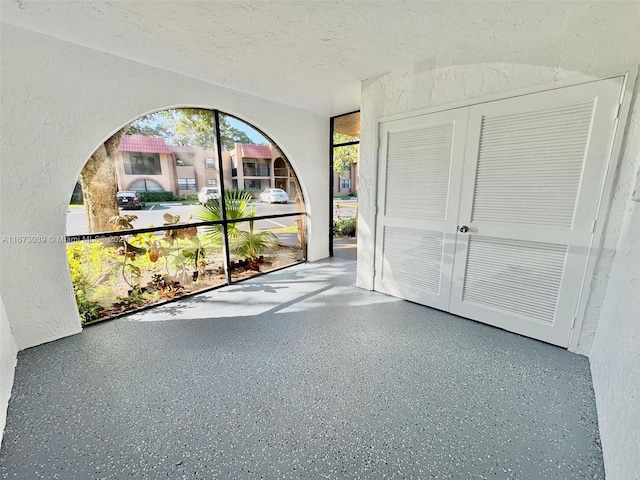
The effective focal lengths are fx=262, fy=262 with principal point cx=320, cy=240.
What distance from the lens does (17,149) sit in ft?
6.58

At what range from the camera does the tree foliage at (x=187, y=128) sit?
109 inches

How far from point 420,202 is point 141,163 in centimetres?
303

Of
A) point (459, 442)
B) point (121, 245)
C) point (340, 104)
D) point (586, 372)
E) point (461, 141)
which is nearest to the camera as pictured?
point (459, 442)

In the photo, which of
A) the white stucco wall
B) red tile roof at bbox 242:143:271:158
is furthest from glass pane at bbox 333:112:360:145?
the white stucco wall

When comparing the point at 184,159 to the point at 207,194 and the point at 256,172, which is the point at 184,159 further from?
the point at 256,172

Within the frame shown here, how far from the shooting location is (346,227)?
710 centimetres

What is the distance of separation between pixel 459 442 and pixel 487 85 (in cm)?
267

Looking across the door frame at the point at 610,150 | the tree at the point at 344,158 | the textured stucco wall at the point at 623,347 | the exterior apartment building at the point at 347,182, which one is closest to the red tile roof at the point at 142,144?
the door frame at the point at 610,150

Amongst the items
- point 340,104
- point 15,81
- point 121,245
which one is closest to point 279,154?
point 340,104

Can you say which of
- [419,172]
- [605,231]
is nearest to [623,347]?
[605,231]

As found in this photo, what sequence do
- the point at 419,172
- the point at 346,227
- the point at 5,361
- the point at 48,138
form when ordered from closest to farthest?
the point at 5,361 < the point at 48,138 < the point at 419,172 < the point at 346,227

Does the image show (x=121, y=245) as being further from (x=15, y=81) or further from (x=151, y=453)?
(x=151, y=453)

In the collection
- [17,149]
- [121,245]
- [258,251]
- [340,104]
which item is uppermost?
[340,104]

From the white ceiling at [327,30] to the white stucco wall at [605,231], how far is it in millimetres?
133
